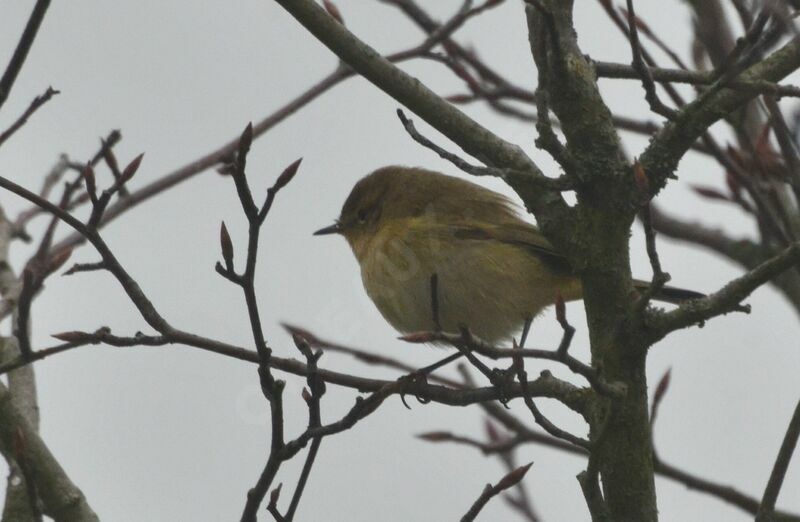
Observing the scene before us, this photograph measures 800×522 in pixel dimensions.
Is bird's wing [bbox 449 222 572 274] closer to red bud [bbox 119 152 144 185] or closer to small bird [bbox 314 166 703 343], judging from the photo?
small bird [bbox 314 166 703 343]

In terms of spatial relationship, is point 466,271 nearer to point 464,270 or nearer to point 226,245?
point 464,270

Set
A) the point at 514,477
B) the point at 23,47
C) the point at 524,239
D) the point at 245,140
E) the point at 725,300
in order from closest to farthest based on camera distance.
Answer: the point at 245,140 → the point at 23,47 → the point at 725,300 → the point at 514,477 → the point at 524,239

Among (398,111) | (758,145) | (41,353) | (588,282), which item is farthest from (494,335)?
(41,353)

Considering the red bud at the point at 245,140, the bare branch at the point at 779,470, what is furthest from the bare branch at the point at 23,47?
the bare branch at the point at 779,470

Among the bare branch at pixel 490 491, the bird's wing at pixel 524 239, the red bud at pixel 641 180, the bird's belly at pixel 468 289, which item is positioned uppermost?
the bird's wing at pixel 524 239

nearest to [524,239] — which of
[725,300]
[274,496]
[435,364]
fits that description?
[435,364]

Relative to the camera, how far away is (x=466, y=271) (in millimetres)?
6355

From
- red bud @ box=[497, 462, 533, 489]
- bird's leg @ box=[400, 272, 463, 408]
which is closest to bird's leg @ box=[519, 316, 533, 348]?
bird's leg @ box=[400, 272, 463, 408]

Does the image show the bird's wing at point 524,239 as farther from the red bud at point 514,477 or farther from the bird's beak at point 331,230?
the red bud at point 514,477

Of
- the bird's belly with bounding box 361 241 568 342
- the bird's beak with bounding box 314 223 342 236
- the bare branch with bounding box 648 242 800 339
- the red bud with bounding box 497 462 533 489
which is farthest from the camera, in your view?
the bird's beak with bounding box 314 223 342 236

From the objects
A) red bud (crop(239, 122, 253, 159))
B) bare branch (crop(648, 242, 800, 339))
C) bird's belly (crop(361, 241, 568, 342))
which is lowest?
red bud (crop(239, 122, 253, 159))

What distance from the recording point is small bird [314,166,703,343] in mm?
6289

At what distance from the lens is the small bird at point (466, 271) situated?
6.29 meters

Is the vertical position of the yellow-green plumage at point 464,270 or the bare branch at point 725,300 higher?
the yellow-green plumage at point 464,270
